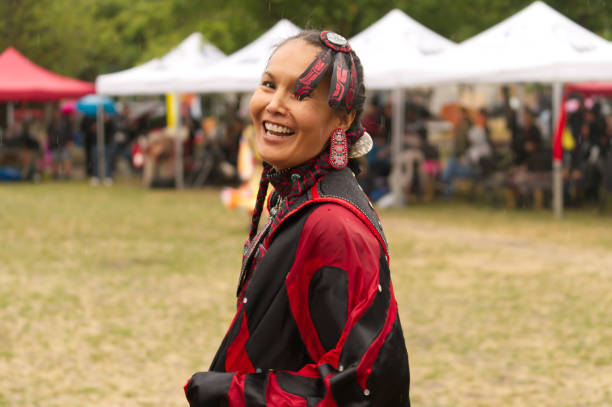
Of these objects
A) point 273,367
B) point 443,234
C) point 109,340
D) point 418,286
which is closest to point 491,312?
point 418,286

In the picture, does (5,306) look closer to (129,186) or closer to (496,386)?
(496,386)

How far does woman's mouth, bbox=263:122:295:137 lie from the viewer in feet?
7.00

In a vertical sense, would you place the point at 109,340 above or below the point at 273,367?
below

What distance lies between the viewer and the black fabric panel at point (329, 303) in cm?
189

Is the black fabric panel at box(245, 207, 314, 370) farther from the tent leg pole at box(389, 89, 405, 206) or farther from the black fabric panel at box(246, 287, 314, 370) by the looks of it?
the tent leg pole at box(389, 89, 405, 206)

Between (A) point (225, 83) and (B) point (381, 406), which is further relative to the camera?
(A) point (225, 83)

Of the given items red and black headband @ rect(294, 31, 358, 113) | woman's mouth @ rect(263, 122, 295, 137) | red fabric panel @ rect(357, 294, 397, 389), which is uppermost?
red and black headband @ rect(294, 31, 358, 113)

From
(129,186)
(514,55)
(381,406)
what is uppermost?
(514,55)

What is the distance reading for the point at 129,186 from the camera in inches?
858

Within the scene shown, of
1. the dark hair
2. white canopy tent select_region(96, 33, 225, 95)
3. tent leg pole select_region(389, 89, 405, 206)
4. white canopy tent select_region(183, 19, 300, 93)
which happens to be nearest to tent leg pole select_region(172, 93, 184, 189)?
white canopy tent select_region(96, 33, 225, 95)

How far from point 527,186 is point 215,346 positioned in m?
10.3

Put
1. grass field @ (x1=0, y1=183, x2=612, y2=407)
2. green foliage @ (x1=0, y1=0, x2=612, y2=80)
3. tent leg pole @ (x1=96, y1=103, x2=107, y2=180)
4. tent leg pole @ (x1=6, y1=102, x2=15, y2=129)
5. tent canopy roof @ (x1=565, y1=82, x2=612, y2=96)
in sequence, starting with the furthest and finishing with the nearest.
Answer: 1. tent leg pole @ (x1=6, y1=102, x2=15, y2=129)
2. tent leg pole @ (x1=96, y1=103, x2=107, y2=180)
3. green foliage @ (x1=0, y1=0, x2=612, y2=80)
4. tent canopy roof @ (x1=565, y1=82, x2=612, y2=96)
5. grass field @ (x1=0, y1=183, x2=612, y2=407)

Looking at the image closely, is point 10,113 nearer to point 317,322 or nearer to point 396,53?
point 396,53

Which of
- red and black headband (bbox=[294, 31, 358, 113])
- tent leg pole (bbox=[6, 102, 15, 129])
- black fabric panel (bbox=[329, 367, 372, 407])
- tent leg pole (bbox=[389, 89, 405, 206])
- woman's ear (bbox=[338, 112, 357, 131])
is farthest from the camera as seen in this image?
tent leg pole (bbox=[6, 102, 15, 129])
